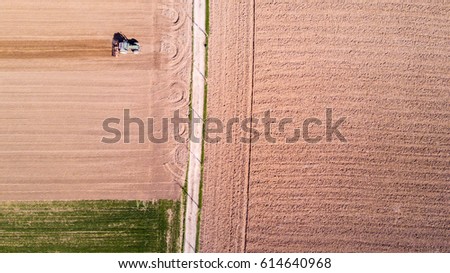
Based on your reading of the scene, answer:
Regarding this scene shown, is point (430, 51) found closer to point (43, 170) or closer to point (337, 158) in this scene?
point (337, 158)

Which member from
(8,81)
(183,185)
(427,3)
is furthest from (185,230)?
(427,3)

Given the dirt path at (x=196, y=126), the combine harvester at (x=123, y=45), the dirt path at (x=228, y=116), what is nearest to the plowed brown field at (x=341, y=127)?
the dirt path at (x=228, y=116)

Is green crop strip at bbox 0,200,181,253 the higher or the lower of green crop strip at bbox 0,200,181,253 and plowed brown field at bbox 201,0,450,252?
the lower

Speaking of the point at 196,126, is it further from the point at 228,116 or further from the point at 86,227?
the point at 86,227

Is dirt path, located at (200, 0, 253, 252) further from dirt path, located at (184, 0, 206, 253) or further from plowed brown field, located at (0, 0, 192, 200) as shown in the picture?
plowed brown field, located at (0, 0, 192, 200)

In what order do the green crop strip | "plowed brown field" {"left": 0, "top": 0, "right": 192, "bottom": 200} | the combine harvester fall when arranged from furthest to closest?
1. the combine harvester
2. "plowed brown field" {"left": 0, "top": 0, "right": 192, "bottom": 200}
3. the green crop strip

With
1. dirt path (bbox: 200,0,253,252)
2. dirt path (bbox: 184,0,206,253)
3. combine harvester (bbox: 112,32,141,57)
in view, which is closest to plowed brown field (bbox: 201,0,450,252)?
dirt path (bbox: 200,0,253,252)

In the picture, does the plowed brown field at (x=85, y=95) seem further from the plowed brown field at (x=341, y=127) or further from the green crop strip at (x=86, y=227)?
the plowed brown field at (x=341, y=127)
